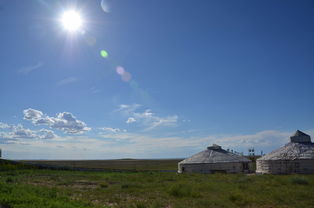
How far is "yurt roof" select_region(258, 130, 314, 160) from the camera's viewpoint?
34.0m

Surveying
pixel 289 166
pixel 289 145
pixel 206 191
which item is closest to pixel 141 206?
pixel 206 191

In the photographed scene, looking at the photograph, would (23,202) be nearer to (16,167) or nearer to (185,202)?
(185,202)

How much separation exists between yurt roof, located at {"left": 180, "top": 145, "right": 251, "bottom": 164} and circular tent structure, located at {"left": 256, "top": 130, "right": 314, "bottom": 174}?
347 centimetres

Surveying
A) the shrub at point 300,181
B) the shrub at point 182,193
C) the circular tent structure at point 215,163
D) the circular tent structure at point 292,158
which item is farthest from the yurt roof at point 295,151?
the shrub at point 182,193

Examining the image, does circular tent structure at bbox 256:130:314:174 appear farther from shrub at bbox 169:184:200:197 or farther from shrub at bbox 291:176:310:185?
shrub at bbox 169:184:200:197

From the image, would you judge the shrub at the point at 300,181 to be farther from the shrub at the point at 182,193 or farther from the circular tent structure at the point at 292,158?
the circular tent structure at the point at 292,158

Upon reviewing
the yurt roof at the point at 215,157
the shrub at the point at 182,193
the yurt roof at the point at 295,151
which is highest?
the yurt roof at the point at 295,151

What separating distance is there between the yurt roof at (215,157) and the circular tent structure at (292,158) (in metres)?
3.47

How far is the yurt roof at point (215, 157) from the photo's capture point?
131ft

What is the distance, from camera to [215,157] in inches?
1599

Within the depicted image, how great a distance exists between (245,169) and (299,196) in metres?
26.7

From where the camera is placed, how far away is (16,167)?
128 feet

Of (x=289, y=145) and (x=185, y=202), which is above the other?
(x=289, y=145)

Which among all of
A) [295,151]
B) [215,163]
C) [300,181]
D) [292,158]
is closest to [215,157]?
[215,163]
